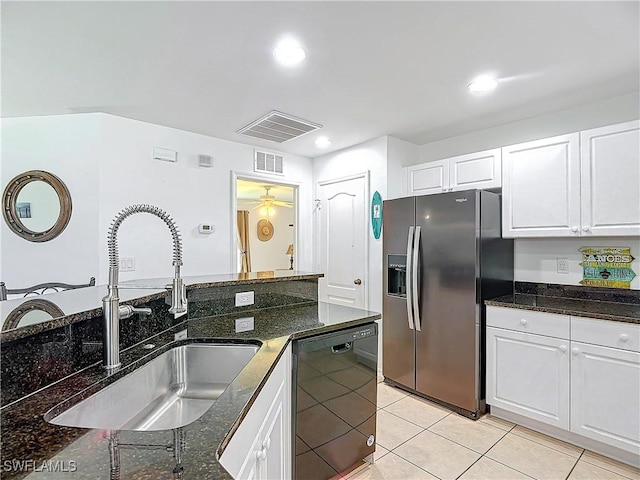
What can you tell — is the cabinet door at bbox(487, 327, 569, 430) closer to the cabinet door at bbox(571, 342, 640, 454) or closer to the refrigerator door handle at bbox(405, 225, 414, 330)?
the cabinet door at bbox(571, 342, 640, 454)

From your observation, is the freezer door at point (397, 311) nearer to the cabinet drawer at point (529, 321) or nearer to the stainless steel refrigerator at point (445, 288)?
the stainless steel refrigerator at point (445, 288)

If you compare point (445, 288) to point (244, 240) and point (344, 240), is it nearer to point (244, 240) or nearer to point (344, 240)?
point (344, 240)

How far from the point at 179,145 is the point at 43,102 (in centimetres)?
105

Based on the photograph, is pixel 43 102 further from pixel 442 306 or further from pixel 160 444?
pixel 442 306

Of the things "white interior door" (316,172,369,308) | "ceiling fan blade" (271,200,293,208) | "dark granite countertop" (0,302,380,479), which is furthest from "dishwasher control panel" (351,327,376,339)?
"ceiling fan blade" (271,200,293,208)

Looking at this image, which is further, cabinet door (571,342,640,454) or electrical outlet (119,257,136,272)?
electrical outlet (119,257,136,272)

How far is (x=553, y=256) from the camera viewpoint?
9.33 feet

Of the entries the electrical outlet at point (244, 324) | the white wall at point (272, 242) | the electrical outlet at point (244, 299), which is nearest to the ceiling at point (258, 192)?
the white wall at point (272, 242)

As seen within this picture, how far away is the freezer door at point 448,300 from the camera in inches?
103

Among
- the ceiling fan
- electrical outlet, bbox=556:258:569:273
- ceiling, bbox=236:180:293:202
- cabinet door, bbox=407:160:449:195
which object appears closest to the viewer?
electrical outlet, bbox=556:258:569:273

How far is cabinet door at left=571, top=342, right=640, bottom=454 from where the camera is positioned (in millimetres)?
1993

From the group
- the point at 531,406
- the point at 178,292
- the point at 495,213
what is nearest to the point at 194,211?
the point at 178,292

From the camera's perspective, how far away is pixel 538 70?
7.08ft

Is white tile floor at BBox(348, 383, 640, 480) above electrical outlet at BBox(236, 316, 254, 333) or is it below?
below
